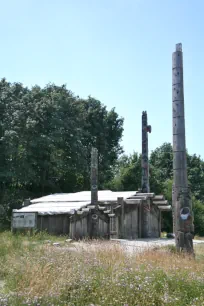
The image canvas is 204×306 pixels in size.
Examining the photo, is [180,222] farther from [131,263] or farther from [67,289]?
[67,289]

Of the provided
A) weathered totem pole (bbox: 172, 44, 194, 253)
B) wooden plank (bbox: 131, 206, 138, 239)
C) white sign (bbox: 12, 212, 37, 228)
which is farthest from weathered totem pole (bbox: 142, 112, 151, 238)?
weathered totem pole (bbox: 172, 44, 194, 253)

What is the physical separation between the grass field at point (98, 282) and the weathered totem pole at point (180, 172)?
104 inches

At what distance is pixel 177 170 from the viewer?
11445 mm

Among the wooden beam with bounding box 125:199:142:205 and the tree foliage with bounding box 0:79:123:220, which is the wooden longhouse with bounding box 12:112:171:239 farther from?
the tree foliage with bounding box 0:79:123:220

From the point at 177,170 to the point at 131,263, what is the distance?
428 centimetres

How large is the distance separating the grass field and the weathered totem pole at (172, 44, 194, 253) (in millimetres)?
2646

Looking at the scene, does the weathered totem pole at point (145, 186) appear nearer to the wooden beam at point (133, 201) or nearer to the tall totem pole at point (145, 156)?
the tall totem pole at point (145, 156)

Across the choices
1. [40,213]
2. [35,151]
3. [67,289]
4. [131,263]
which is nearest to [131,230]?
[40,213]

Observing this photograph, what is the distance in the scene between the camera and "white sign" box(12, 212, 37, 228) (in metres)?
21.8

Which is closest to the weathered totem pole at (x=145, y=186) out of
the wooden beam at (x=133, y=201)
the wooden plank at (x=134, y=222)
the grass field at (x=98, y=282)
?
the wooden plank at (x=134, y=222)

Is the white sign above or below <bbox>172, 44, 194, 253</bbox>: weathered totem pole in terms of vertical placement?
below

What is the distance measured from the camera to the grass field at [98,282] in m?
5.95

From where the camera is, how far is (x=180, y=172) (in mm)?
11391

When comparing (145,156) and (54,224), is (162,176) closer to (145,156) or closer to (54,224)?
(145,156)
